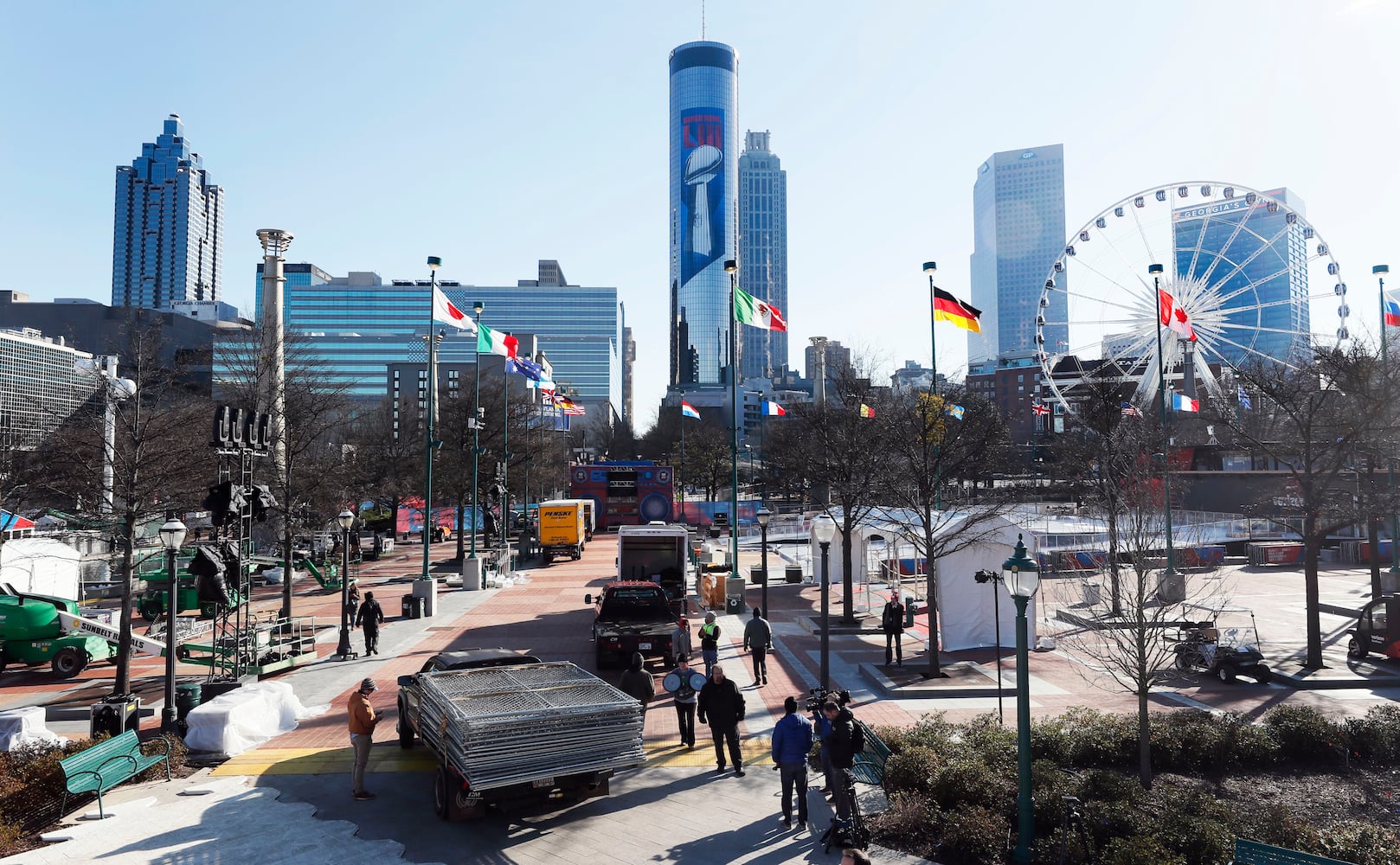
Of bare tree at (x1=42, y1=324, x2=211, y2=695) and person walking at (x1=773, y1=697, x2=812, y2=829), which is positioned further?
bare tree at (x1=42, y1=324, x2=211, y2=695)

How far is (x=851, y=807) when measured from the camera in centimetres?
909

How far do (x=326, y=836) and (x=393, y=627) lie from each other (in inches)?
584

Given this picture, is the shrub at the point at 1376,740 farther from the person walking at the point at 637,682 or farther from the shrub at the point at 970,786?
the person walking at the point at 637,682

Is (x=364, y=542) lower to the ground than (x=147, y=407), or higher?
lower

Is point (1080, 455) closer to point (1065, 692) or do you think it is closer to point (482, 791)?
point (1065, 692)

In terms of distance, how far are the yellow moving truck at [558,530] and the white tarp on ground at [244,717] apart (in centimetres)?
2634

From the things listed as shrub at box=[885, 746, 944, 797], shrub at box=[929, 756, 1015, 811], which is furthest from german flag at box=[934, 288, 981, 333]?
shrub at box=[929, 756, 1015, 811]

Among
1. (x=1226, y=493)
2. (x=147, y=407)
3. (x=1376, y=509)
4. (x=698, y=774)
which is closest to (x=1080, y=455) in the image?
(x=1226, y=493)

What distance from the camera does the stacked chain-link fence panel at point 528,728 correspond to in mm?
9055

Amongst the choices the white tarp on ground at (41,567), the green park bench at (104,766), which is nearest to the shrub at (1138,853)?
the green park bench at (104,766)

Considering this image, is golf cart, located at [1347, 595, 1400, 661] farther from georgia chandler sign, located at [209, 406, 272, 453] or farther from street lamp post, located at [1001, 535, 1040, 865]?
georgia chandler sign, located at [209, 406, 272, 453]

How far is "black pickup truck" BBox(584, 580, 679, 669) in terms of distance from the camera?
17.3 m

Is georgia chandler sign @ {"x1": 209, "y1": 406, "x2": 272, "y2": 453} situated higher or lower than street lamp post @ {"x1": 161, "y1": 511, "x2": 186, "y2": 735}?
higher

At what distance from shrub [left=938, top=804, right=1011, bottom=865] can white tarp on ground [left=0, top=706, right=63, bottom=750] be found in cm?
1211
